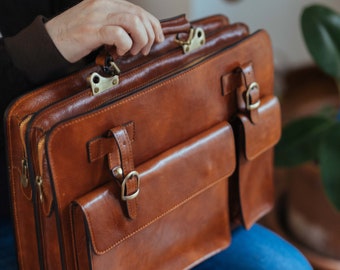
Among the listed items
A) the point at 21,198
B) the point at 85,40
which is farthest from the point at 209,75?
the point at 21,198

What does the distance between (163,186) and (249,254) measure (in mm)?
232

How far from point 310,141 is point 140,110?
676 millimetres

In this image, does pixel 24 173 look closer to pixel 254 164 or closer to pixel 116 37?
pixel 116 37

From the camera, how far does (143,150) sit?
0.75 m

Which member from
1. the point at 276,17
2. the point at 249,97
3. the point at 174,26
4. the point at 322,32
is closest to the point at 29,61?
the point at 174,26

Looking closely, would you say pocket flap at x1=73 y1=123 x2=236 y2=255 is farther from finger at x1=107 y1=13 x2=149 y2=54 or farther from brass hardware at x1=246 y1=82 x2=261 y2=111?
finger at x1=107 y1=13 x2=149 y2=54

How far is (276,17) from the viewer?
199 centimetres

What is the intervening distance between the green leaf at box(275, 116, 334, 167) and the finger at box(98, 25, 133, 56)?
0.68m

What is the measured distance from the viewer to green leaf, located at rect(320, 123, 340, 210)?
120 cm

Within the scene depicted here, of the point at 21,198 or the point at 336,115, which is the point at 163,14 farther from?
the point at 336,115

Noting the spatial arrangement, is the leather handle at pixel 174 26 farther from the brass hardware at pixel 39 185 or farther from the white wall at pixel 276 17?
the white wall at pixel 276 17

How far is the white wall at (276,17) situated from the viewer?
1615 millimetres

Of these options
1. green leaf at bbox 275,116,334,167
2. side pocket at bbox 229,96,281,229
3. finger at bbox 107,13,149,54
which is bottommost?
green leaf at bbox 275,116,334,167

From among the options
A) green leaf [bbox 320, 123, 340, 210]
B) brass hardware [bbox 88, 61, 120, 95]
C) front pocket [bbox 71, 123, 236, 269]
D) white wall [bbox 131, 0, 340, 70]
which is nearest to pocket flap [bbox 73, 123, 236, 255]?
front pocket [bbox 71, 123, 236, 269]
